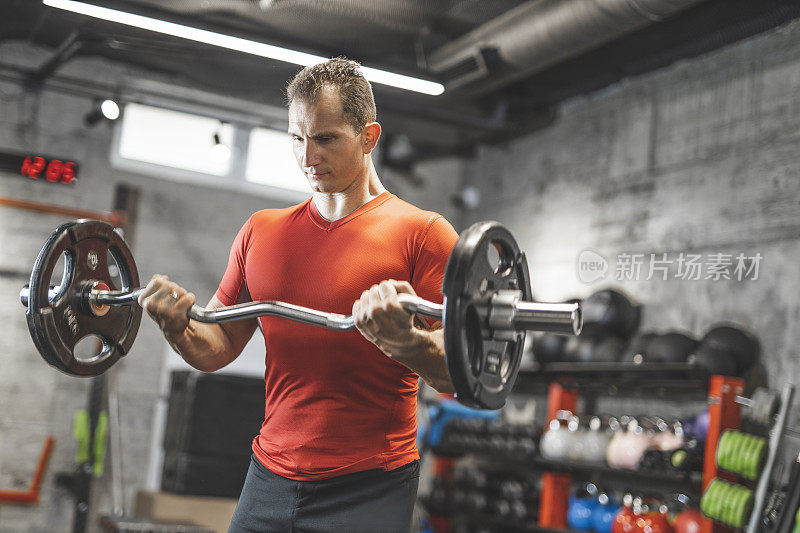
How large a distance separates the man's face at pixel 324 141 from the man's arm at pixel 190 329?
0.36 m

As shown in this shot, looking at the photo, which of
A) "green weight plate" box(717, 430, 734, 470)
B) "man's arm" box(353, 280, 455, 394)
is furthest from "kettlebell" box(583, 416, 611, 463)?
"man's arm" box(353, 280, 455, 394)

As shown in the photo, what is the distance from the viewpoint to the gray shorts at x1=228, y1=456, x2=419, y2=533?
1.62m

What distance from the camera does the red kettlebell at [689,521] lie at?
442 cm

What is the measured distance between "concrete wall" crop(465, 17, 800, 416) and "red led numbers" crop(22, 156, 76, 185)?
11.8 feet

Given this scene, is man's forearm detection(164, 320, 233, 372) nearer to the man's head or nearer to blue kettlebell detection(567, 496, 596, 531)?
the man's head

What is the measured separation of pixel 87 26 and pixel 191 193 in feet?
5.45

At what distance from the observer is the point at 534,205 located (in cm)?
705

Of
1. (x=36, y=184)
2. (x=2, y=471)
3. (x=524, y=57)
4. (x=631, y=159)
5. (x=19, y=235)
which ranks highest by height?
(x=524, y=57)

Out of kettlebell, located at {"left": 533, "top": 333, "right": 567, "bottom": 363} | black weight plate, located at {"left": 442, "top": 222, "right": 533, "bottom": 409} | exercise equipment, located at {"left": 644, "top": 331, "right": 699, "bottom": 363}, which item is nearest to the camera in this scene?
black weight plate, located at {"left": 442, "top": 222, "right": 533, "bottom": 409}

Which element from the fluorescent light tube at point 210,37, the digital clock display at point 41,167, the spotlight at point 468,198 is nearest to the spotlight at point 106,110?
the digital clock display at point 41,167

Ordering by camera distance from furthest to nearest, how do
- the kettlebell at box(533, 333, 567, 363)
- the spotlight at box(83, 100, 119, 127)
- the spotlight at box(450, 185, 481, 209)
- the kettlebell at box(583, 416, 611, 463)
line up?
the spotlight at box(450, 185, 481, 209)
the spotlight at box(83, 100, 119, 127)
the kettlebell at box(533, 333, 567, 363)
the kettlebell at box(583, 416, 611, 463)

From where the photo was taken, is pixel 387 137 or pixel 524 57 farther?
pixel 387 137

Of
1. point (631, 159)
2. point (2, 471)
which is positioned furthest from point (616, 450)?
point (2, 471)

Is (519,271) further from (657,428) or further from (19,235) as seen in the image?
(19,235)
